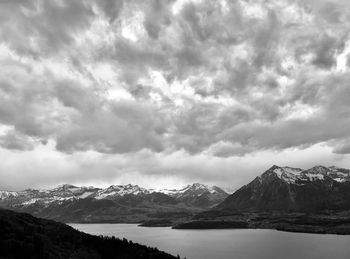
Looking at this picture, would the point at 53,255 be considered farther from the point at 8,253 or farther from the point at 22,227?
the point at 22,227

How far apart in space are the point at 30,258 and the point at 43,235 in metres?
39.1

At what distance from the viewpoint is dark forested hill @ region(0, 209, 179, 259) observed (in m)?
148

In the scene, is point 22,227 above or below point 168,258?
above

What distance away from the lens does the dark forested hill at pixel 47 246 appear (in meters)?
148

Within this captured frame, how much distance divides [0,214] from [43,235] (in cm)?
2860

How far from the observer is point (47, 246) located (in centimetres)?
16350

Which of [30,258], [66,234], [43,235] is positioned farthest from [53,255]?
[66,234]

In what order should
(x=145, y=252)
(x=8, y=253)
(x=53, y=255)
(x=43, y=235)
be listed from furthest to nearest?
(x=145, y=252) → (x=43, y=235) → (x=53, y=255) → (x=8, y=253)

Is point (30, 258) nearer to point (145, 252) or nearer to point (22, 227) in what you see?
point (22, 227)

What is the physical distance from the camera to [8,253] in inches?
5625

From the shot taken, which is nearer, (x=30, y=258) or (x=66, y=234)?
(x=30, y=258)

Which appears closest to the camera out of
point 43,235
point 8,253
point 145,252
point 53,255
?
point 8,253

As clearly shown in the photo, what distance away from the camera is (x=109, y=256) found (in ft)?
601

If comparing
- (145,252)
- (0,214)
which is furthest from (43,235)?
(145,252)
